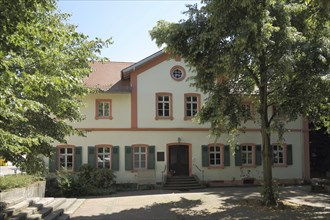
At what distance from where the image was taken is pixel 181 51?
15.2 metres

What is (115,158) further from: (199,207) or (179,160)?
(199,207)

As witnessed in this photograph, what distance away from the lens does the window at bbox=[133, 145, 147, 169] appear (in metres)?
23.6

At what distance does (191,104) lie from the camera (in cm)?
2461

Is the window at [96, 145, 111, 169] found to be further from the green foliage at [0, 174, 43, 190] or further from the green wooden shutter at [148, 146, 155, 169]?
the green foliage at [0, 174, 43, 190]

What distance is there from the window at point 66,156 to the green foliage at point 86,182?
88 cm

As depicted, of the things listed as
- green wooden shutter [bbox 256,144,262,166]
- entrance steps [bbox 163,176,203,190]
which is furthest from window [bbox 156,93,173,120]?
green wooden shutter [bbox 256,144,262,166]

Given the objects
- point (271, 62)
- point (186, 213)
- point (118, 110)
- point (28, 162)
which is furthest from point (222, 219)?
point (118, 110)

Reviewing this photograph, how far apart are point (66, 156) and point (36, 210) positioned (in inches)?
407

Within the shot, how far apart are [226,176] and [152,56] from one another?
8.73 m

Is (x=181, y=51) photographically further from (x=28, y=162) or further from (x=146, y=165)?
(x=146, y=165)

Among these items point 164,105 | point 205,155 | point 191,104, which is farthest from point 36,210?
point 191,104

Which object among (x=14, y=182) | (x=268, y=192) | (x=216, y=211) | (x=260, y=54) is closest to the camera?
(x=260, y=54)

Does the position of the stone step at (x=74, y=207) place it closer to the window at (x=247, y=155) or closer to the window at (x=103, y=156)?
the window at (x=103, y=156)

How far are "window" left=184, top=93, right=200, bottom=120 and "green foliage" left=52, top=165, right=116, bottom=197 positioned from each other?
6020 mm
